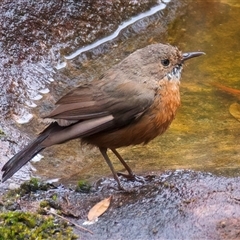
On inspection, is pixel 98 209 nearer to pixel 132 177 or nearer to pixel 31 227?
pixel 31 227

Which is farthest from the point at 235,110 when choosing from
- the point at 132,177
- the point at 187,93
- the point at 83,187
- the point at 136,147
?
the point at 83,187

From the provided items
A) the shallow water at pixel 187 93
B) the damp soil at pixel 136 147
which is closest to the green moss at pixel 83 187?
the damp soil at pixel 136 147

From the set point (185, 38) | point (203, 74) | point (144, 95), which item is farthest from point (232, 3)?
point (144, 95)

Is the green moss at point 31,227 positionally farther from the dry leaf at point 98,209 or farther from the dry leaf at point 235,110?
the dry leaf at point 235,110

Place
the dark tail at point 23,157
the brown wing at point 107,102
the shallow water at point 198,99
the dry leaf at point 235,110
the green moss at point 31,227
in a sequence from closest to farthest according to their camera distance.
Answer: the green moss at point 31,227
the dark tail at point 23,157
the brown wing at point 107,102
the shallow water at point 198,99
the dry leaf at point 235,110

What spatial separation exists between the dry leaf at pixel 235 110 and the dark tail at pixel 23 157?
2.24m

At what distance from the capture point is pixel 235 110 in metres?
6.44

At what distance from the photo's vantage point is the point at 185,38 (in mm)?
8352

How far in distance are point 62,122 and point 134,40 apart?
12.5 ft

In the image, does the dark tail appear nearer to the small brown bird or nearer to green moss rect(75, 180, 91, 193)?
the small brown bird

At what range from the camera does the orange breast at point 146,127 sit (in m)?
4.87

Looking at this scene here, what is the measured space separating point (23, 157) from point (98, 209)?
816 millimetres

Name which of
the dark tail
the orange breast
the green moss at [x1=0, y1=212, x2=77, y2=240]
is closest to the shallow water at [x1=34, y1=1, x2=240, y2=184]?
the orange breast

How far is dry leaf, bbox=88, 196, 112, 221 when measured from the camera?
13.9 feet
